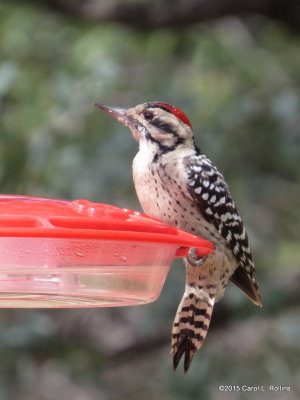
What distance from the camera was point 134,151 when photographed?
20.6ft

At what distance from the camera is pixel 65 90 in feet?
18.8

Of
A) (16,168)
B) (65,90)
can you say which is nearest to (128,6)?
(65,90)

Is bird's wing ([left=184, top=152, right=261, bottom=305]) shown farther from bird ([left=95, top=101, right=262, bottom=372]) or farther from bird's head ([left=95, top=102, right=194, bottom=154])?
bird's head ([left=95, top=102, right=194, bottom=154])

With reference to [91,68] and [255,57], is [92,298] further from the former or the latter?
[255,57]

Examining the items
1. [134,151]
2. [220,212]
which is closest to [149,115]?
[220,212]

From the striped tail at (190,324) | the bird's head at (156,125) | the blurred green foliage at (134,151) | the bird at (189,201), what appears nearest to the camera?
the striped tail at (190,324)

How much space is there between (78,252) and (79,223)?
0.51ft

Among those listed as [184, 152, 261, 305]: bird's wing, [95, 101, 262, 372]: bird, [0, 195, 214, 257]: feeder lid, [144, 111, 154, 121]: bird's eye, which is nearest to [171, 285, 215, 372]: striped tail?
[95, 101, 262, 372]: bird

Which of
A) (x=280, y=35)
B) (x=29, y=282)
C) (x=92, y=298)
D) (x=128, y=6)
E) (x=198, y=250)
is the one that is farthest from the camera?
(x=280, y=35)

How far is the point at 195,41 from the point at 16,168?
2867mm

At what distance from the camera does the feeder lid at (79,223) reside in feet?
7.60

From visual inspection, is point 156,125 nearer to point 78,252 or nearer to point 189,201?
point 189,201

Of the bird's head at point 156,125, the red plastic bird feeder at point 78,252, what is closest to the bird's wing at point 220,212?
the bird's head at point 156,125

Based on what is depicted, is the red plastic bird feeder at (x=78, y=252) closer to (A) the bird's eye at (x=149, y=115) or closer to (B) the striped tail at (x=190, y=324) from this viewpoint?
(B) the striped tail at (x=190, y=324)
